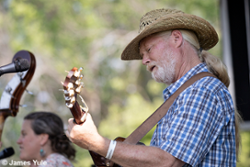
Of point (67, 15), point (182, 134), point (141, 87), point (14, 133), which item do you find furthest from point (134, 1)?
point (182, 134)

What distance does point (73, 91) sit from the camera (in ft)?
3.44

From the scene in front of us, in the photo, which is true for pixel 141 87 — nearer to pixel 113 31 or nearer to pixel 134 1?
pixel 113 31

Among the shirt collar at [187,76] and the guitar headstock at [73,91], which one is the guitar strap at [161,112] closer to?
the shirt collar at [187,76]

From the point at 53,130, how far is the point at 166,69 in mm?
1304

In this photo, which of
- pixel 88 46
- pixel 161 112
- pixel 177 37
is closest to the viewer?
pixel 161 112

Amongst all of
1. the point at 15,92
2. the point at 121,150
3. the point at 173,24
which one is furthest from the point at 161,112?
the point at 15,92

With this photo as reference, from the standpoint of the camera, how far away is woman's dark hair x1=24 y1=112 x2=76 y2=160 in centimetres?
235

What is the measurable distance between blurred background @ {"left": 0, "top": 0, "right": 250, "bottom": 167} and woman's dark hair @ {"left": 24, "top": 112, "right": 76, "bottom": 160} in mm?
3453

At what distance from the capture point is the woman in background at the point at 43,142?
2.30 meters

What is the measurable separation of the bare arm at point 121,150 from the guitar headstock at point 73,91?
0.04 m

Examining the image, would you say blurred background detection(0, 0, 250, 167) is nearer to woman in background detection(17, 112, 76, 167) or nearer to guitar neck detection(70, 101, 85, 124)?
woman in background detection(17, 112, 76, 167)

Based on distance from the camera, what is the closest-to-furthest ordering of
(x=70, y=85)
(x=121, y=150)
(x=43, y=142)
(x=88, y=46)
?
(x=70, y=85) < (x=121, y=150) < (x=43, y=142) < (x=88, y=46)

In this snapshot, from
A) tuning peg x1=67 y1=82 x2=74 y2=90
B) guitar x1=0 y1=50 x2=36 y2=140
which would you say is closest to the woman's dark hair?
guitar x1=0 y1=50 x2=36 y2=140

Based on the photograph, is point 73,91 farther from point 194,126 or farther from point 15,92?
point 15,92
